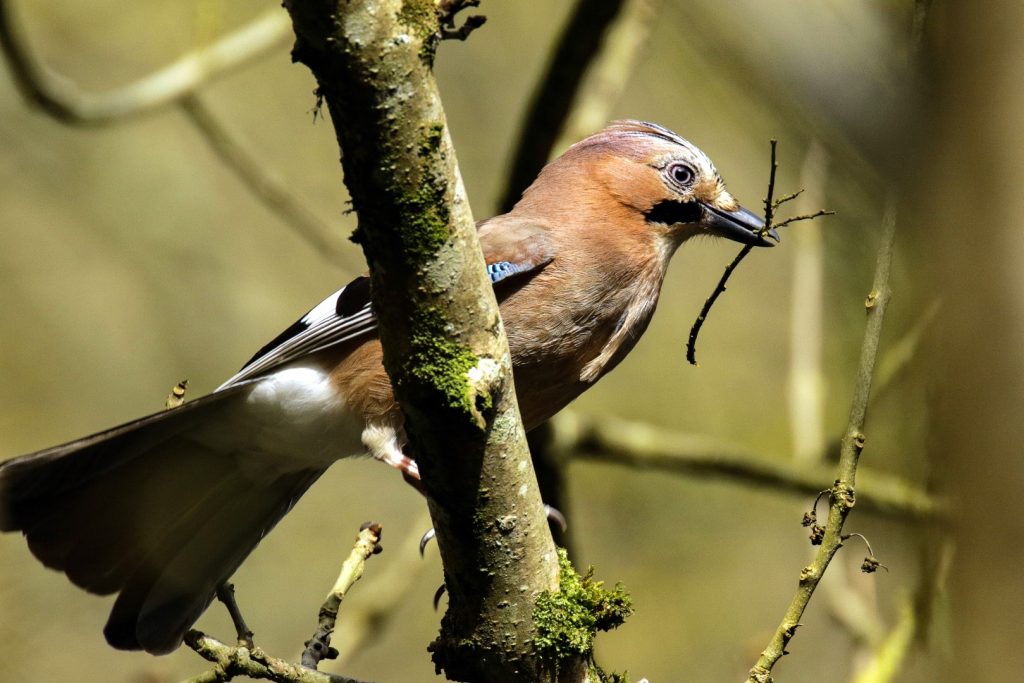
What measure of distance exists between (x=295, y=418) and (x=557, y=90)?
6.27ft

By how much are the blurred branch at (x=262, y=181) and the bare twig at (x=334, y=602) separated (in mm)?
2686

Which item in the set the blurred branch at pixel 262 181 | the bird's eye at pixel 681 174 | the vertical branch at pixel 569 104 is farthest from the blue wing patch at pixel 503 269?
the blurred branch at pixel 262 181

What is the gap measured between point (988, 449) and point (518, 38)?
8.39 metres

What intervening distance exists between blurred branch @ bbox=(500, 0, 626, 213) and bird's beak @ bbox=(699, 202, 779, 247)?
81 centimetres

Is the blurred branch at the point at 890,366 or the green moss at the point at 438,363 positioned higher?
the blurred branch at the point at 890,366

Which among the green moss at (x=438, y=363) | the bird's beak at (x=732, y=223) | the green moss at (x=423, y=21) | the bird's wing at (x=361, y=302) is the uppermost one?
the bird's beak at (x=732, y=223)

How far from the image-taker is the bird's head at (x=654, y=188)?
4934mm

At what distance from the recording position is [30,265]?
28.8 feet

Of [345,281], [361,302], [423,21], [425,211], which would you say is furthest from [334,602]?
[345,281]

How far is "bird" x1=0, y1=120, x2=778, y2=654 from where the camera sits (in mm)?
4352

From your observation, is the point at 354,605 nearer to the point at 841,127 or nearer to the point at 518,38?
the point at 841,127

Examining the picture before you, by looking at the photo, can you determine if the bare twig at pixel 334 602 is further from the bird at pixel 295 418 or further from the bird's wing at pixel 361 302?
the bird's wing at pixel 361 302

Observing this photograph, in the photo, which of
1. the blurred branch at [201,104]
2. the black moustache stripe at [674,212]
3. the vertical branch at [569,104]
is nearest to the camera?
the black moustache stripe at [674,212]

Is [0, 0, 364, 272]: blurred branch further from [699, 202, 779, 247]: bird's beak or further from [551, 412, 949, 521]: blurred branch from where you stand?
[699, 202, 779, 247]: bird's beak
